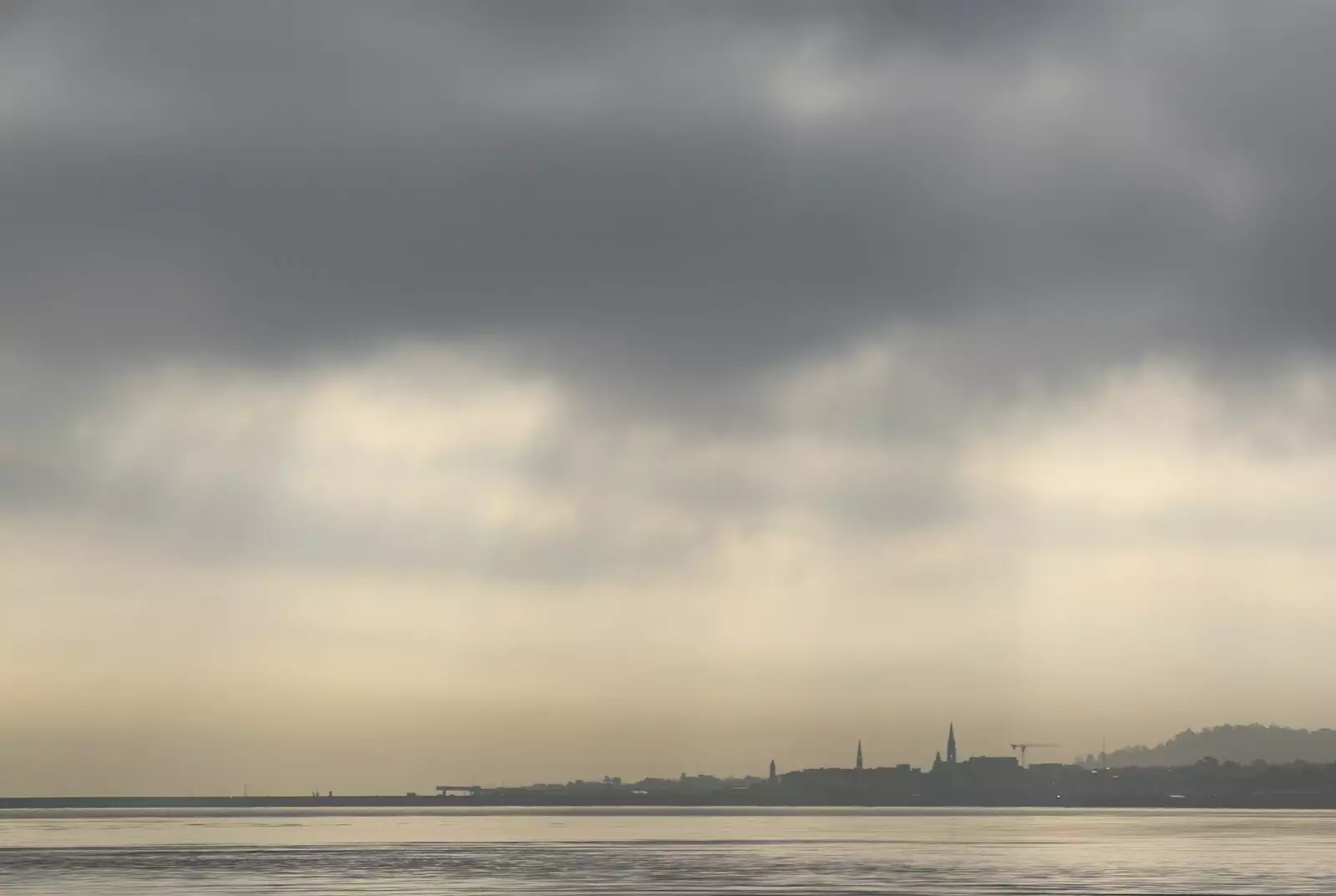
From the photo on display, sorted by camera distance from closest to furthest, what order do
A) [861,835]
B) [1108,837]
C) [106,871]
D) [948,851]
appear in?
[106,871]
[948,851]
[1108,837]
[861,835]

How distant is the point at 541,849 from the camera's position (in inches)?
5866

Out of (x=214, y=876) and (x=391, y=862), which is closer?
(x=214, y=876)

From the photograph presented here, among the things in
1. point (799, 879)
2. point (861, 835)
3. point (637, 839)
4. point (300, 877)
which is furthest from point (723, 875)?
point (861, 835)

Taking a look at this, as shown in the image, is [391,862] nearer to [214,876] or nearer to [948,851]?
[214,876]

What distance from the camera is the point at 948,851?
138m

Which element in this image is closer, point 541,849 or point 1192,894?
point 1192,894

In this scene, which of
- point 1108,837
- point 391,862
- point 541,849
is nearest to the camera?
point 391,862

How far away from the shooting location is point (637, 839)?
180625mm

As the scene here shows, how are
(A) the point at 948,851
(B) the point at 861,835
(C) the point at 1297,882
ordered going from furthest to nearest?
(B) the point at 861,835 < (A) the point at 948,851 < (C) the point at 1297,882

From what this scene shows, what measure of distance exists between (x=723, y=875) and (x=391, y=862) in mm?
33096

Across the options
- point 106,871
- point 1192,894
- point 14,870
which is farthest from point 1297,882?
point 14,870

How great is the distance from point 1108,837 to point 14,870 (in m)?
118

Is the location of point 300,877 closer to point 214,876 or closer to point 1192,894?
point 214,876

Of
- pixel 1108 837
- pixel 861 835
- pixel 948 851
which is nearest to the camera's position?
pixel 948 851
